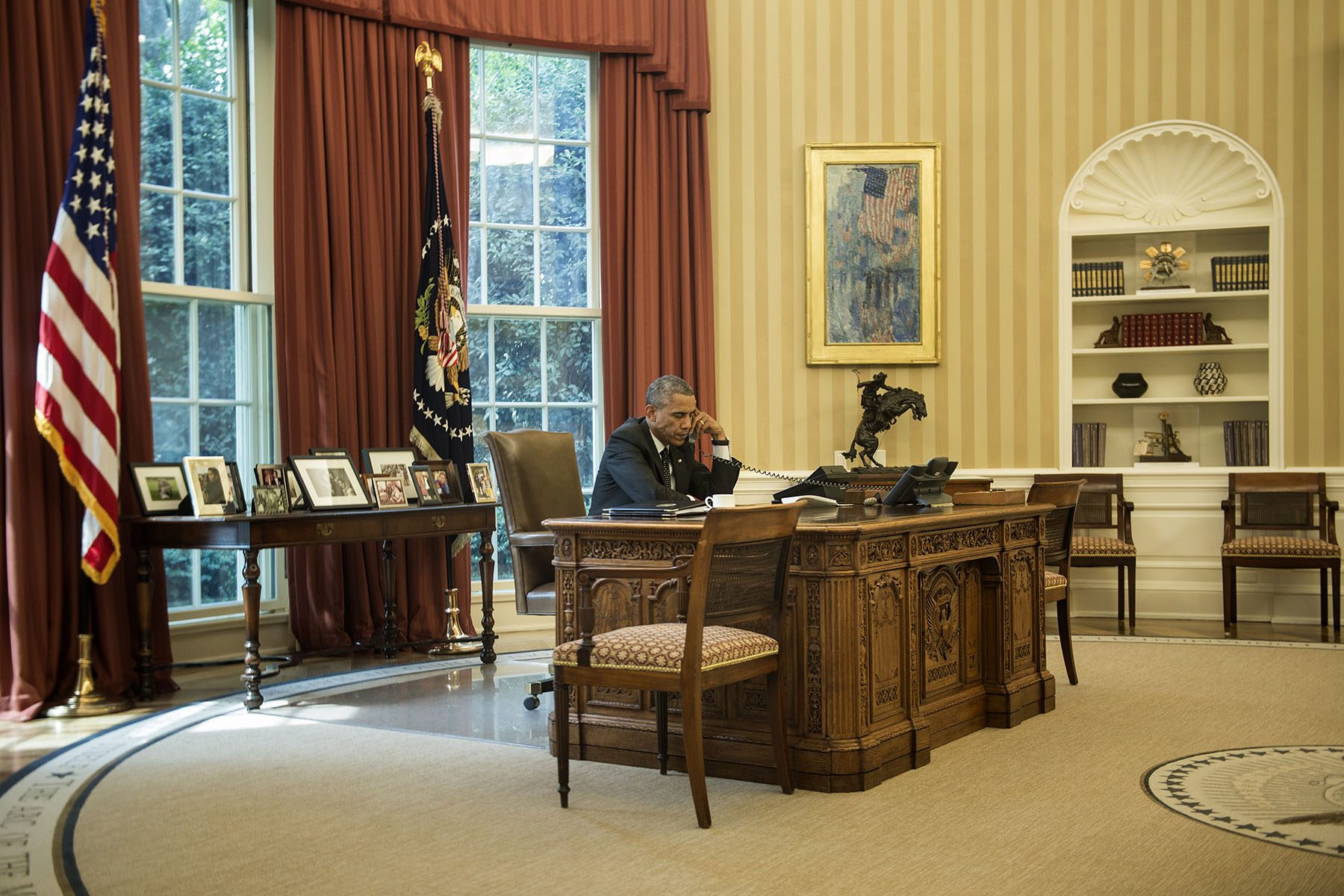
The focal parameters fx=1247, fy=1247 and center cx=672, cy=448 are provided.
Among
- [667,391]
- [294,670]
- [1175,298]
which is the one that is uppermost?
[1175,298]

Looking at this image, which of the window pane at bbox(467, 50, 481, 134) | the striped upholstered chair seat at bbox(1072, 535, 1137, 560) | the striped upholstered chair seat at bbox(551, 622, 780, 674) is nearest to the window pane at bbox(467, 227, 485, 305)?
the window pane at bbox(467, 50, 481, 134)

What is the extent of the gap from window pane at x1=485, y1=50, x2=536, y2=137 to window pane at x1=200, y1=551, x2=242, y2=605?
2.89 meters

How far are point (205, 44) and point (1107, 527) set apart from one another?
5.69 metres

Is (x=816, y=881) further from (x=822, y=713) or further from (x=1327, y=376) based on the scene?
(x=1327, y=376)

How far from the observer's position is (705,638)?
11.5 ft

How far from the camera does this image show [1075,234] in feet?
25.3

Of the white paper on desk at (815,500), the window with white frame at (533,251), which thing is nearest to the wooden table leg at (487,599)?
the window with white frame at (533,251)

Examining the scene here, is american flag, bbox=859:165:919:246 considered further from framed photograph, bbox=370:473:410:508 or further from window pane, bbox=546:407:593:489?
framed photograph, bbox=370:473:410:508

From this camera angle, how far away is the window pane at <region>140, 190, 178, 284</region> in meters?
5.98

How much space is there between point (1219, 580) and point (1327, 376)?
136 cm

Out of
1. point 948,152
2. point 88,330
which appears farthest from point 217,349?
point 948,152

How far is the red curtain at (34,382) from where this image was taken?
498cm

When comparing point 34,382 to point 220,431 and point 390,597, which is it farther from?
point 390,597

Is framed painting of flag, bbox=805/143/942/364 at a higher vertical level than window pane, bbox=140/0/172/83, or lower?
lower
